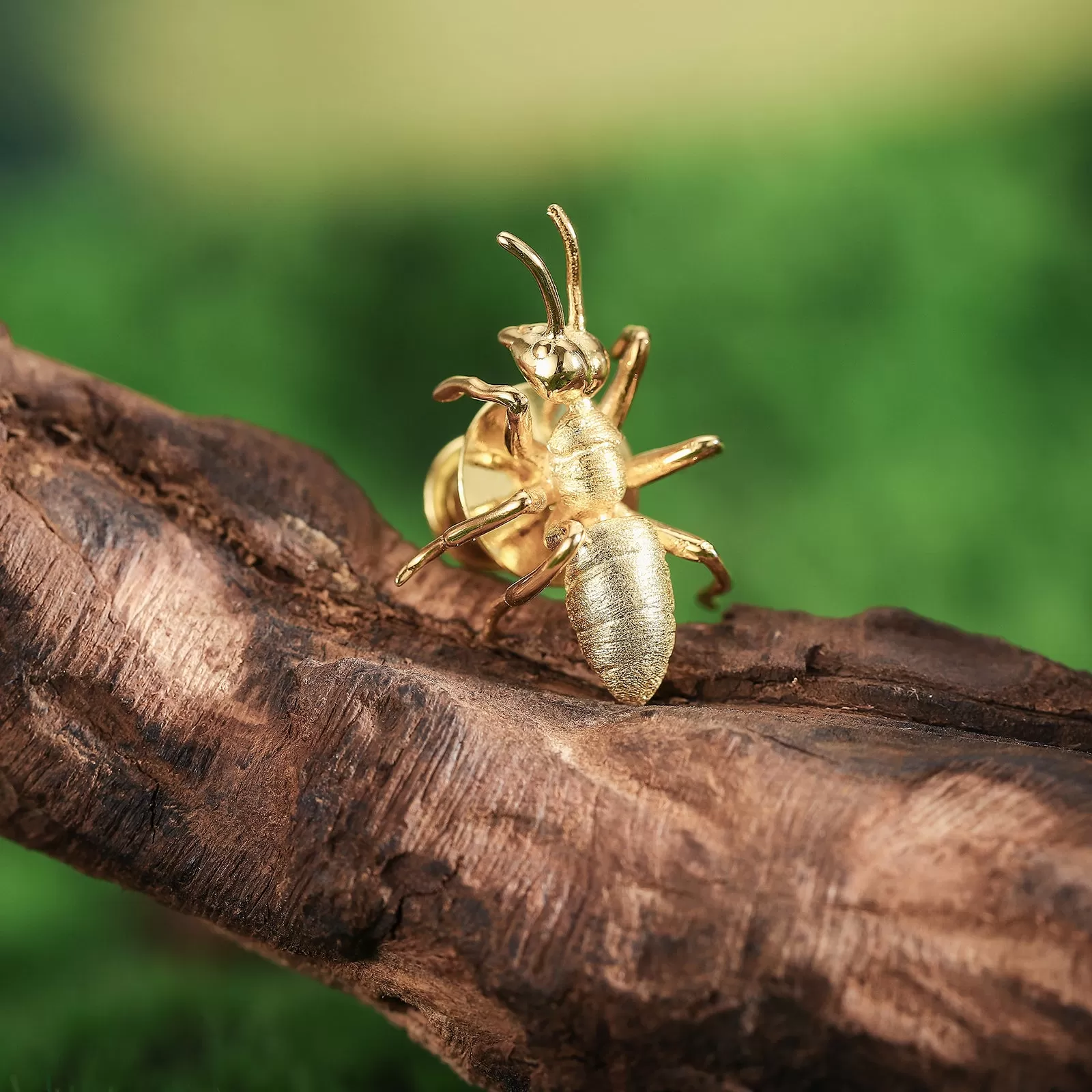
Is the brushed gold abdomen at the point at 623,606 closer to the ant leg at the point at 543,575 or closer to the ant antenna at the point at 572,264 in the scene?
the ant leg at the point at 543,575

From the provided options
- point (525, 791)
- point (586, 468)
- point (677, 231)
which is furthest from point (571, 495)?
point (677, 231)

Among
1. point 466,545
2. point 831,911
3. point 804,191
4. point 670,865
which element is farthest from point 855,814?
point 804,191

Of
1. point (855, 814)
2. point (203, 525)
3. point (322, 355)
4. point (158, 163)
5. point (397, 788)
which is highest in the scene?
point (158, 163)

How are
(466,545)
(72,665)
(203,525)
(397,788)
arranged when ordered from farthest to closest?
1. (466,545)
2. (203,525)
3. (72,665)
4. (397,788)

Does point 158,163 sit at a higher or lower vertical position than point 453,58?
lower

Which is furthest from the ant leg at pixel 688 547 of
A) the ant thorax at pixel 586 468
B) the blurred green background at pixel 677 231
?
the blurred green background at pixel 677 231

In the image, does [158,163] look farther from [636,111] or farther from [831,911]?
[831,911]
